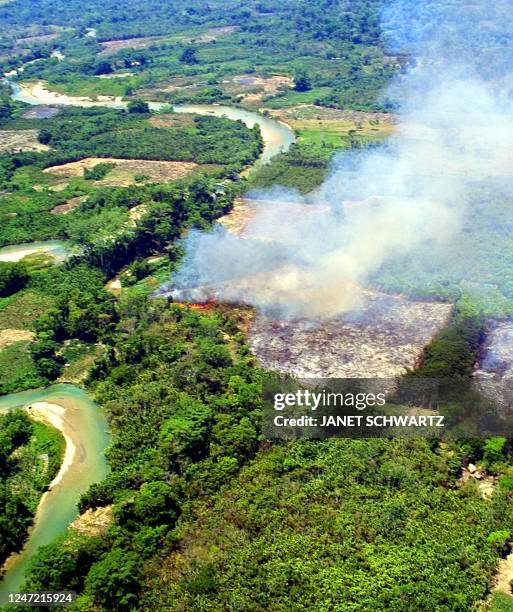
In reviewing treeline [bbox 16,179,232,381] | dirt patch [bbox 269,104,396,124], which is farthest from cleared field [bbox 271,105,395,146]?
treeline [bbox 16,179,232,381]

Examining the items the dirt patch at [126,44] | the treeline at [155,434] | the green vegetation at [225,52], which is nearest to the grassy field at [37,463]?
the treeline at [155,434]

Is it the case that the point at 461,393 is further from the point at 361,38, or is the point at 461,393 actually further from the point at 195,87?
the point at 361,38

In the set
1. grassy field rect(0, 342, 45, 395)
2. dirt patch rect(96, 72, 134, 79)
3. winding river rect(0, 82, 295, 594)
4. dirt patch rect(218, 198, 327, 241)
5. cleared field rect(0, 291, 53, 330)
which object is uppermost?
dirt patch rect(96, 72, 134, 79)

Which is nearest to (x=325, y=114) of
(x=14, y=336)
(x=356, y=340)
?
(x=356, y=340)

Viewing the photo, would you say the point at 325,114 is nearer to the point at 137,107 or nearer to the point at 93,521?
the point at 137,107

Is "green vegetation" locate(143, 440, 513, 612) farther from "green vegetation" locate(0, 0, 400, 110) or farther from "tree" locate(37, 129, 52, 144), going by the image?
"green vegetation" locate(0, 0, 400, 110)

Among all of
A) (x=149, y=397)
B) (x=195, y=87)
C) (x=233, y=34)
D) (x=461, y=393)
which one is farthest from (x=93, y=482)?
(x=233, y=34)
